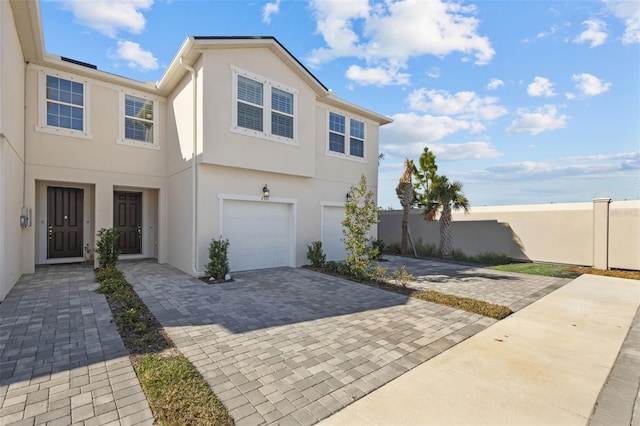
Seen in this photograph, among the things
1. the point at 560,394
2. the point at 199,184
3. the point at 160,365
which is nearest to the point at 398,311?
the point at 560,394

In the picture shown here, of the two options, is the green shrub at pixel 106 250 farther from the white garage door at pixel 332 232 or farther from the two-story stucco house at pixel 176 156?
the white garage door at pixel 332 232

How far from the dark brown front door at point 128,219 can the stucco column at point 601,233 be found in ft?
56.8

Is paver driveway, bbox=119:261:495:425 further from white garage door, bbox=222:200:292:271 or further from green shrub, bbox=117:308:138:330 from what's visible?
white garage door, bbox=222:200:292:271

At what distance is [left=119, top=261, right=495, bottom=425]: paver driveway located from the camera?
9.89 ft

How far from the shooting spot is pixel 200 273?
8.45 m

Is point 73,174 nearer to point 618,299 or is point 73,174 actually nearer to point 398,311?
point 398,311

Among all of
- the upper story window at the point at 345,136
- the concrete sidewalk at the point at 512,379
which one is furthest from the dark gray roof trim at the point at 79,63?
the concrete sidewalk at the point at 512,379

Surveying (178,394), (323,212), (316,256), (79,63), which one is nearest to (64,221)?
(79,63)

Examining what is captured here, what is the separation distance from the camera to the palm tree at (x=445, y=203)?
13766mm

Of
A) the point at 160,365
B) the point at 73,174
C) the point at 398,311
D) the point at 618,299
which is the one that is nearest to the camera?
the point at 160,365

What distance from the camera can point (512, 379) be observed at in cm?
341

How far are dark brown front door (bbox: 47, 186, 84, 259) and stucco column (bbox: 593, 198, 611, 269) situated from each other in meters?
18.8

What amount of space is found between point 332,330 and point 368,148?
9.88 m

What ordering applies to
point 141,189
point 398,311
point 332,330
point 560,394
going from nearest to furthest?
1. point 560,394
2. point 332,330
3. point 398,311
4. point 141,189
